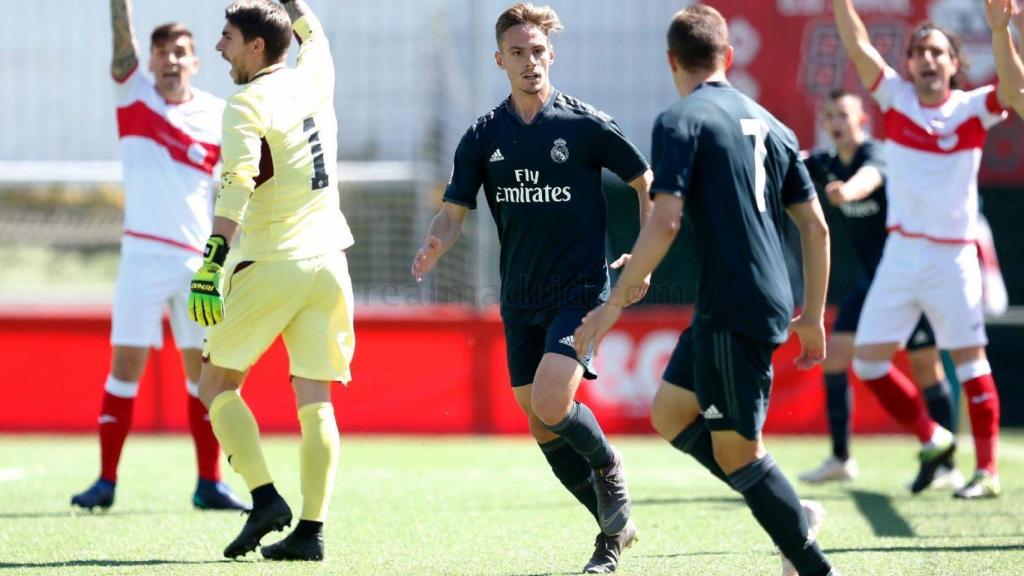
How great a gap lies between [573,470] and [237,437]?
130 centimetres

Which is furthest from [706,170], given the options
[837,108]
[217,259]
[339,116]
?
[339,116]

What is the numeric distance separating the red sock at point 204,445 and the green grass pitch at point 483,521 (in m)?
0.26

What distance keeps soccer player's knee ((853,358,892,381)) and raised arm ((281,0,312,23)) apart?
3750mm

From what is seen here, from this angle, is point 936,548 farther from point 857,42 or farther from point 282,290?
point 282,290

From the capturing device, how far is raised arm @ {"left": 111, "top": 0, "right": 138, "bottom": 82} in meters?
7.11

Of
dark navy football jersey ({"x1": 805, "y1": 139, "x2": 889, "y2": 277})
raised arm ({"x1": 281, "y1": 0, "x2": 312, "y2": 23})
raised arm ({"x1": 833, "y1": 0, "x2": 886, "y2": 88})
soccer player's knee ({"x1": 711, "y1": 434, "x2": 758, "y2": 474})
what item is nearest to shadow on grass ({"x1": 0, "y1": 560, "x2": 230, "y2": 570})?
soccer player's knee ({"x1": 711, "y1": 434, "x2": 758, "y2": 474})

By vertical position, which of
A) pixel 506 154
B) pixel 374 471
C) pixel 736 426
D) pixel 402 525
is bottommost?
pixel 374 471

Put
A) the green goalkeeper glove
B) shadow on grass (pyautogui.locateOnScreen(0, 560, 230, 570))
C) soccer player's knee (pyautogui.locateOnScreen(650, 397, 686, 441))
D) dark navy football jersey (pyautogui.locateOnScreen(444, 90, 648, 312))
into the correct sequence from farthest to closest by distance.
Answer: shadow on grass (pyautogui.locateOnScreen(0, 560, 230, 570)) → dark navy football jersey (pyautogui.locateOnScreen(444, 90, 648, 312)) → the green goalkeeper glove → soccer player's knee (pyautogui.locateOnScreen(650, 397, 686, 441))

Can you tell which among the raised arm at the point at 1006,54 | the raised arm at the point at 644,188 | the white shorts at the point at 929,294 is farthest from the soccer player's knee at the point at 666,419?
the white shorts at the point at 929,294

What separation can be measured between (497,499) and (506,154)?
2.65 m

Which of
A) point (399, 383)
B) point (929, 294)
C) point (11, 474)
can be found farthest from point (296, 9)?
point (399, 383)

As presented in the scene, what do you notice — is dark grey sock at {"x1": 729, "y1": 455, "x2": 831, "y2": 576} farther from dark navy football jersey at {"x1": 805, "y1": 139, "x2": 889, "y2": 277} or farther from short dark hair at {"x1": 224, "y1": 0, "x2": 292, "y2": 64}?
dark navy football jersey at {"x1": 805, "y1": 139, "x2": 889, "y2": 277}

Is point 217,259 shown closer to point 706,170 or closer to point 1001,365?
point 706,170

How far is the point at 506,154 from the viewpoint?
212 inches
